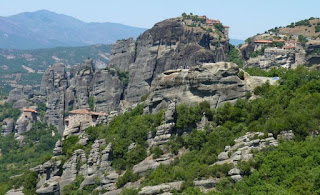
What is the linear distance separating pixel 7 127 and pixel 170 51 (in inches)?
1390

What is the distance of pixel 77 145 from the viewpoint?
6650 centimetres

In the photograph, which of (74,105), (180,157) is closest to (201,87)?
(180,157)

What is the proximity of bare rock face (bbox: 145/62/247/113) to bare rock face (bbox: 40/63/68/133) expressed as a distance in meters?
58.6

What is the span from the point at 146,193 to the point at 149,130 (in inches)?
525

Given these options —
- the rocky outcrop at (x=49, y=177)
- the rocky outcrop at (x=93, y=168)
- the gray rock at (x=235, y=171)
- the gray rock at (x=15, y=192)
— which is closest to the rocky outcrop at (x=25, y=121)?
the gray rock at (x=15, y=192)

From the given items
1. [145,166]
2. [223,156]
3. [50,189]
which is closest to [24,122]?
[50,189]

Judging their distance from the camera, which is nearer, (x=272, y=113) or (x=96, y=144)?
(x=272, y=113)

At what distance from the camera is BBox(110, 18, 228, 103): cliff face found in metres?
104

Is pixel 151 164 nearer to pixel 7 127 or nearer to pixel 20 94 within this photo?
pixel 7 127

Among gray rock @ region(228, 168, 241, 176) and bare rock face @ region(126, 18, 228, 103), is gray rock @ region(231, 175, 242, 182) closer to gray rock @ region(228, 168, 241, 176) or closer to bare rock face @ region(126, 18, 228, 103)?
gray rock @ region(228, 168, 241, 176)

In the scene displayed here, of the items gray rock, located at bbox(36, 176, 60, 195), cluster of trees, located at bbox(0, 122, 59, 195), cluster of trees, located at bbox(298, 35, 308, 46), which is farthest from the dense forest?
cluster of trees, located at bbox(298, 35, 308, 46)

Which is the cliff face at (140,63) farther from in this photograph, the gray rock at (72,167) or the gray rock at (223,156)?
the gray rock at (223,156)

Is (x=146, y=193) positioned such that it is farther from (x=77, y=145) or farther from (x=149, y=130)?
(x=77, y=145)

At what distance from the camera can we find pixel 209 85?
58.5 metres
